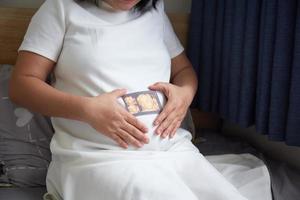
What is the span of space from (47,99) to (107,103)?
0.53 feet

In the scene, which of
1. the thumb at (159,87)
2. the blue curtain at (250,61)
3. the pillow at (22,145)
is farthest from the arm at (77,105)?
the blue curtain at (250,61)

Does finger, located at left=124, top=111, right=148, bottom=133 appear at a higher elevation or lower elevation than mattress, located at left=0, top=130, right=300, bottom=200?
higher

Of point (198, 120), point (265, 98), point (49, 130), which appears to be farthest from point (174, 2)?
point (49, 130)

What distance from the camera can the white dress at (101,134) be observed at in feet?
3.21

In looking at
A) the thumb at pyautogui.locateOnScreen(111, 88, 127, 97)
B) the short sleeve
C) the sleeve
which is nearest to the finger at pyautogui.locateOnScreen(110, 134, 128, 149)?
the thumb at pyautogui.locateOnScreen(111, 88, 127, 97)

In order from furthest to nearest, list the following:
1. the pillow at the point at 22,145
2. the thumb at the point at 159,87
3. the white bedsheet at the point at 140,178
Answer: the pillow at the point at 22,145, the thumb at the point at 159,87, the white bedsheet at the point at 140,178

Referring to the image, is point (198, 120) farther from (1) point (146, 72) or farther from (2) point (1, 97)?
(2) point (1, 97)

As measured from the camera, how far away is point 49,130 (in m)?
1.36

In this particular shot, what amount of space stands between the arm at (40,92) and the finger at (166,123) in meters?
0.20

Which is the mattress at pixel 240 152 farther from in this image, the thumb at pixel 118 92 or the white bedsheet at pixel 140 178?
the thumb at pixel 118 92

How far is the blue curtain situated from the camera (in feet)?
4.02

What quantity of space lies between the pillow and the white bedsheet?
0.48 feet

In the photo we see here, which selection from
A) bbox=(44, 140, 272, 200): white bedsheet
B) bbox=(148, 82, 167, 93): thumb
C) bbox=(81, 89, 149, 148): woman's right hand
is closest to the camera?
bbox=(44, 140, 272, 200): white bedsheet

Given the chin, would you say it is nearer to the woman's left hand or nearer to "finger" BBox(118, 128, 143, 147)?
the woman's left hand
